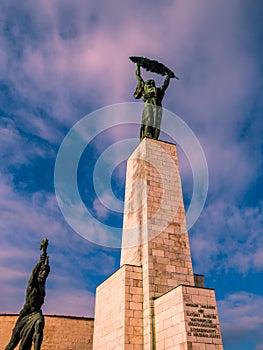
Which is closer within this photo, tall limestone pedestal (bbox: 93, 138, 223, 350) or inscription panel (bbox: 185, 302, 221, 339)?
inscription panel (bbox: 185, 302, 221, 339)

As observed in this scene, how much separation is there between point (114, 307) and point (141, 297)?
122 centimetres

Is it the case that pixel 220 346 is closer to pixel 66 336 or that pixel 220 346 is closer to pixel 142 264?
pixel 142 264

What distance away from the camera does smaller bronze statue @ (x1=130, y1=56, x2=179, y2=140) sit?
15562mm

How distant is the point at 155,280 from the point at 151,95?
9202 millimetres

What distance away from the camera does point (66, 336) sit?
2056 cm

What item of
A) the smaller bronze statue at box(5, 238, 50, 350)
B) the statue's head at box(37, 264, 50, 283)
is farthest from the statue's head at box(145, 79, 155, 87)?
the statue's head at box(37, 264, 50, 283)

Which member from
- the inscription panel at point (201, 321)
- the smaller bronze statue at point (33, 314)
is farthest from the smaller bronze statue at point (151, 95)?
the smaller bronze statue at point (33, 314)

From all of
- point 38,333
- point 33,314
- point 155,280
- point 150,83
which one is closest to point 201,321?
point 155,280

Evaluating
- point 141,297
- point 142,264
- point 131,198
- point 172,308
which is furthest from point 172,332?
point 131,198

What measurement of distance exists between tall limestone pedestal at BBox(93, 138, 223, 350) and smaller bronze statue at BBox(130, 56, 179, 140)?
3.37ft

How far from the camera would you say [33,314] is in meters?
7.92

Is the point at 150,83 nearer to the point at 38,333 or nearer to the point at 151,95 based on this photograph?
the point at 151,95

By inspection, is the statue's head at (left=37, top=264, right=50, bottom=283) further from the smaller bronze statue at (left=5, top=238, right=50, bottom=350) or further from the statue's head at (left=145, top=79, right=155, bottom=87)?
the statue's head at (left=145, top=79, right=155, bottom=87)

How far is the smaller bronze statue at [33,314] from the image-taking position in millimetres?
7598
